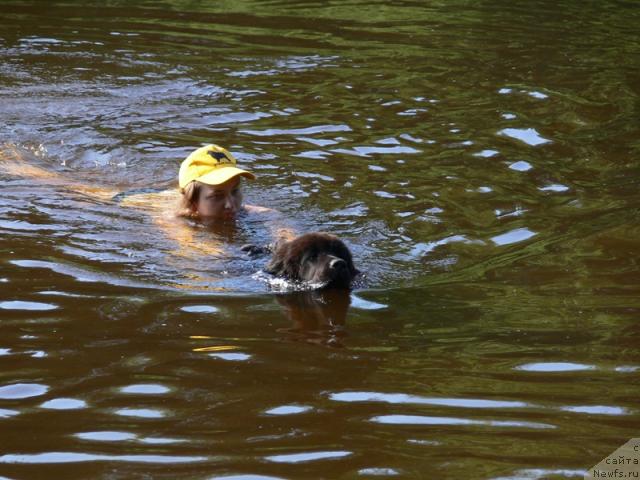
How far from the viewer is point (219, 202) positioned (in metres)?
8.66

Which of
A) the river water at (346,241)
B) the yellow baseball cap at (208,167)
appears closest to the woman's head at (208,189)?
the yellow baseball cap at (208,167)

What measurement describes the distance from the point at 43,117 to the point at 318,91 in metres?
2.98

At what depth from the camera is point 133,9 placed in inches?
668

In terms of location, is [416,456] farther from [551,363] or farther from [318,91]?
[318,91]

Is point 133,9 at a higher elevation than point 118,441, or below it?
higher

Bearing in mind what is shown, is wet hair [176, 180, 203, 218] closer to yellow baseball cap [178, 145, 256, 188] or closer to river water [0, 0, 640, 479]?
yellow baseball cap [178, 145, 256, 188]

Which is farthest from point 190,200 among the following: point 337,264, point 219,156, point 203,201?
point 337,264

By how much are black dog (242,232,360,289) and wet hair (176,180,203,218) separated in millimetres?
1703

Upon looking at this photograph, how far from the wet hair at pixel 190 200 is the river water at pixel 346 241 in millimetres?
327

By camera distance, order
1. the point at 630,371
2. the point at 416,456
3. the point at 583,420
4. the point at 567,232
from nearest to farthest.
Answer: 1. the point at 416,456
2. the point at 583,420
3. the point at 630,371
4. the point at 567,232

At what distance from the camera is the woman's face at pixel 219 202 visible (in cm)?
862

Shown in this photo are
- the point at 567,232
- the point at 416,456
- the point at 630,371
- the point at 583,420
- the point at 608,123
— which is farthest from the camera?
the point at 608,123

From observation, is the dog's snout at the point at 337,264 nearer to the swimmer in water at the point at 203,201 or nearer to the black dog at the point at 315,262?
the black dog at the point at 315,262

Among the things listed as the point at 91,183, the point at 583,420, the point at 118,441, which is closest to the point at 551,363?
the point at 583,420
